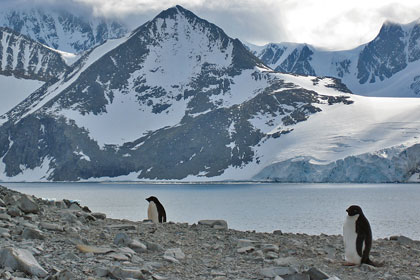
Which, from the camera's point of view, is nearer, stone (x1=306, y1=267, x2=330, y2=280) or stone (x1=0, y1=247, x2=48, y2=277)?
stone (x1=0, y1=247, x2=48, y2=277)

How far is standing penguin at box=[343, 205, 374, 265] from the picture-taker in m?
16.2

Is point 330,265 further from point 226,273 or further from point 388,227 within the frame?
point 388,227

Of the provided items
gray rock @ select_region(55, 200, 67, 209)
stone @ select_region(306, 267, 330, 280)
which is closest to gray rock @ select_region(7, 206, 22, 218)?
gray rock @ select_region(55, 200, 67, 209)

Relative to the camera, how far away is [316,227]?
5403cm

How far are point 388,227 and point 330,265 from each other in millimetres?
39573

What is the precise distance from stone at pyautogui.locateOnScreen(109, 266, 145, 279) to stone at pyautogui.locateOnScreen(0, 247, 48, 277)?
131cm

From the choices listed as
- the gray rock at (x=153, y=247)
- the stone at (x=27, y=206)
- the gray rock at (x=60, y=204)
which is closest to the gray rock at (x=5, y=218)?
the stone at (x=27, y=206)

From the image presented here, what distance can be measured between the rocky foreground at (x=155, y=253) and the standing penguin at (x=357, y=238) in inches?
13.6

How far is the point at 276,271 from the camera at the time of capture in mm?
14102

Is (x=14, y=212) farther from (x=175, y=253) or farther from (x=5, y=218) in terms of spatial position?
(x=175, y=253)

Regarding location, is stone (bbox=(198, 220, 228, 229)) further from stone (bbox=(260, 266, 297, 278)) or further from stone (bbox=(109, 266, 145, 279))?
stone (bbox=(109, 266, 145, 279))

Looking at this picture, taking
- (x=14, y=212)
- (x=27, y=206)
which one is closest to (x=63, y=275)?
(x=14, y=212)

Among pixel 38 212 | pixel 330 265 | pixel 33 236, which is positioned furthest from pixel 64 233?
pixel 330 265

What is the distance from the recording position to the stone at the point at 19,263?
38.0 ft
